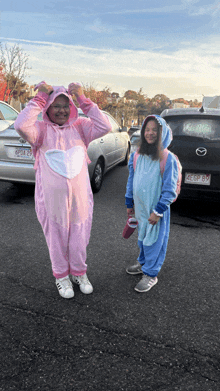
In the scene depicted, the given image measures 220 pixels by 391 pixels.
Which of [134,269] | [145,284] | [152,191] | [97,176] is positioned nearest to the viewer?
[152,191]

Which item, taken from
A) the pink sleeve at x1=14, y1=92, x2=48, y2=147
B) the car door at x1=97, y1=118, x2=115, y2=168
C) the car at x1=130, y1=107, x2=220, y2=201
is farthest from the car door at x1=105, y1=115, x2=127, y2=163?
the pink sleeve at x1=14, y1=92, x2=48, y2=147

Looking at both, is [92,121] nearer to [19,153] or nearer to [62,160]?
[62,160]

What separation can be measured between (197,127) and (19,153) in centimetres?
284

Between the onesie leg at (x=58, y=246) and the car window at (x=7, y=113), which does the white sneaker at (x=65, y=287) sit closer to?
the onesie leg at (x=58, y=246)

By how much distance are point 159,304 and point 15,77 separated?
28305mm

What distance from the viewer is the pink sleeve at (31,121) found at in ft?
7.04

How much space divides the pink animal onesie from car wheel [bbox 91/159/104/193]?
3.24 m

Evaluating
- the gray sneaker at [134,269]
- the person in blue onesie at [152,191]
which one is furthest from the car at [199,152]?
the person in blue onesie at [152,191]

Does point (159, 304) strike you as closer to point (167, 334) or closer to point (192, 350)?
point (167, 334)

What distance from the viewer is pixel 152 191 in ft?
8.25

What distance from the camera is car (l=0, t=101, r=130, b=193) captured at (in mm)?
5004

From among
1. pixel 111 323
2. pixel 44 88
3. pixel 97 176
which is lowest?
pixel 111 323

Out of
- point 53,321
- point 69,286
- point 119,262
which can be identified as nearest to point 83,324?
point 53,321

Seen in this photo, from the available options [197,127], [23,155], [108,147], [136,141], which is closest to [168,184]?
[136,141]
